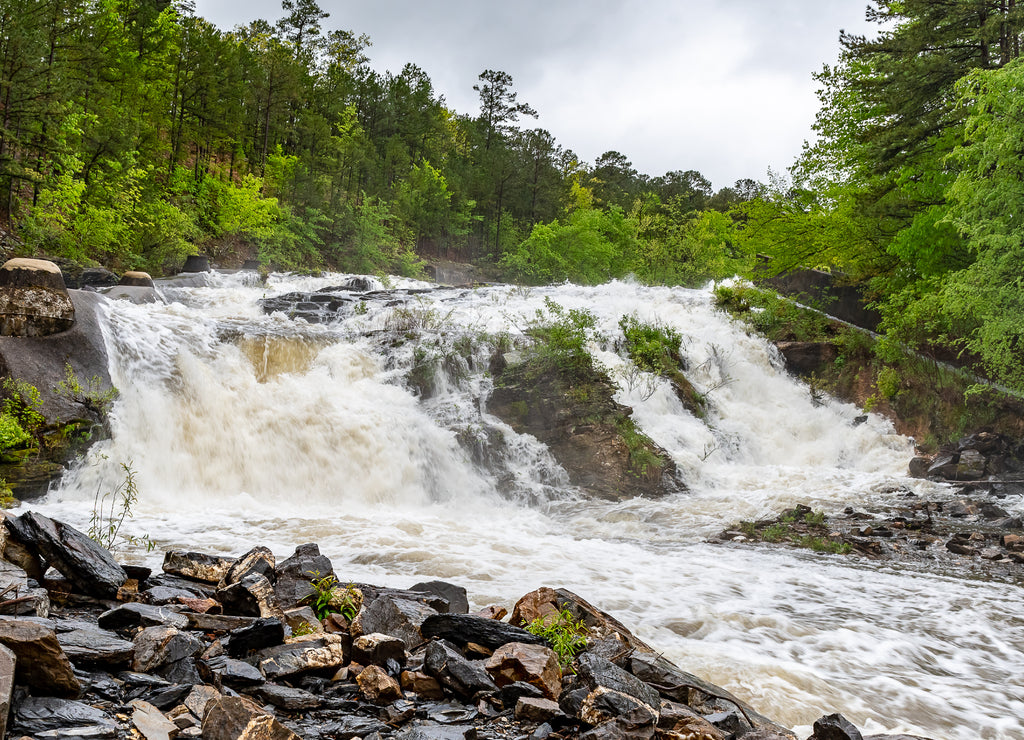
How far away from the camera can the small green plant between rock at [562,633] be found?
3.88 m

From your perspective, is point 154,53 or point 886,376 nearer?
point 886,376

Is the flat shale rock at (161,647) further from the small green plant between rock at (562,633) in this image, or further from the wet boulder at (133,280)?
the wet boulder at (133,280)

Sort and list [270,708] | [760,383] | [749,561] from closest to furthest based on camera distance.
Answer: [270,708]
[749,561]
[760,383]

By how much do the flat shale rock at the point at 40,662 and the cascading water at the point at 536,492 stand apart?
3776mm

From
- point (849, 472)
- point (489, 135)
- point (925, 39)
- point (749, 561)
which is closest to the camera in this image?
point (749, 561)

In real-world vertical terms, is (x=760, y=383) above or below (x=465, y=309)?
below

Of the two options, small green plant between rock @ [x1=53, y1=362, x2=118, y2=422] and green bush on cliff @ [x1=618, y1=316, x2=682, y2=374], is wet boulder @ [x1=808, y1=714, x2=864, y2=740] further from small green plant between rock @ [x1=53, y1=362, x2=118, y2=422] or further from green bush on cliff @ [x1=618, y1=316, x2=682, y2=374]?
green bush on cliff @ [x1=618, y1=316, x2=682, y2=374]

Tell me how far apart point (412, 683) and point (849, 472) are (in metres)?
13.0

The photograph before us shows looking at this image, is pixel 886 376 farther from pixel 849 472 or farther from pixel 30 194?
pixel 30 194

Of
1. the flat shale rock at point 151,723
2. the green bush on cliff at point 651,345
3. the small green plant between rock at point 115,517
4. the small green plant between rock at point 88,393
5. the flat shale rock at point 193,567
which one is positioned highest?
the green bush on cliff at point 651,345

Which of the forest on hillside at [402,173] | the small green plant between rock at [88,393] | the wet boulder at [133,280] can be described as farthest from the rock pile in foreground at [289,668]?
the wet boulder at [133,280]

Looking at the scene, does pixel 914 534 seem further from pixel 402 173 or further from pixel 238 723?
pixel 402 173

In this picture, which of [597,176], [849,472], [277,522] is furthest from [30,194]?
[597,176]

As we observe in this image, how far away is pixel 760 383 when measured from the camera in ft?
54.6
